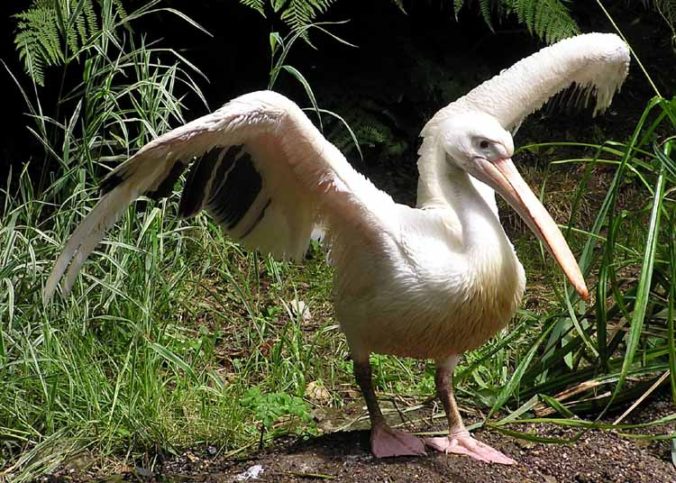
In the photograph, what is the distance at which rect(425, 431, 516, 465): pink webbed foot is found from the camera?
3.31 metres

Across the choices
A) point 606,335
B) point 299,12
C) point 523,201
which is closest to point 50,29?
point 299,12

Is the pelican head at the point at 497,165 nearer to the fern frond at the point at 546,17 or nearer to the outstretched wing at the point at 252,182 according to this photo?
the outstretched wing at the point at 252,182

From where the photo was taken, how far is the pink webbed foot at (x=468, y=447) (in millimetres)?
3309

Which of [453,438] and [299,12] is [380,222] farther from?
[299,12]

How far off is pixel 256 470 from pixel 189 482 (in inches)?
10.0

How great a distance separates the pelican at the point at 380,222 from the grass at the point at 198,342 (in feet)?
1.19

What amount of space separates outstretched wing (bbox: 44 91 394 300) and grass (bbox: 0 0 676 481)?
571 mm

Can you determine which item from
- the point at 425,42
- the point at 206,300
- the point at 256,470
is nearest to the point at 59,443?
the point at 256,470

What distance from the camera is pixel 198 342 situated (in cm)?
409

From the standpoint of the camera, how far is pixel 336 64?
16.4ft

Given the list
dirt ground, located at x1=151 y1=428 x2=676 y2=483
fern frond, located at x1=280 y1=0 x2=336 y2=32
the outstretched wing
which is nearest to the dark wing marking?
the outstretched wing

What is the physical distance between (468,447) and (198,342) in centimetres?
120

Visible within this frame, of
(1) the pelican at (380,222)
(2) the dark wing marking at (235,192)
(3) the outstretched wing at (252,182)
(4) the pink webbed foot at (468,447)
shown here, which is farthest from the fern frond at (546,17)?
(4) the pink webbed foot at (468,447)

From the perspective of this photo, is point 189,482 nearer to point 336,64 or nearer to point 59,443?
point 59,443
